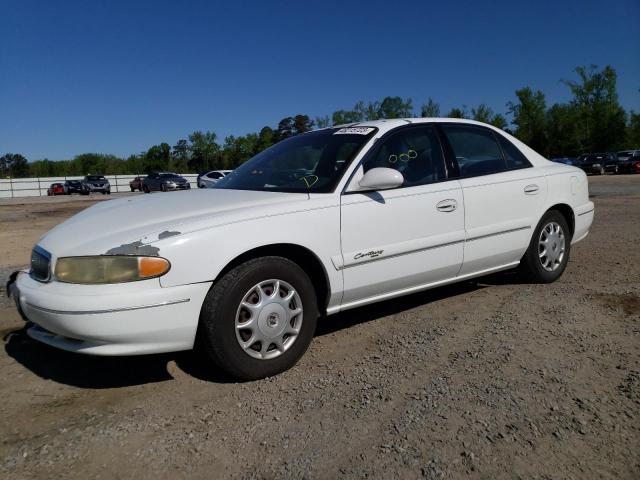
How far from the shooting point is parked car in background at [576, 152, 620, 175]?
3590 cm

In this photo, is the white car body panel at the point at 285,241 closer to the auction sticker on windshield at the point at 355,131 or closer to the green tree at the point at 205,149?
the auction sticker on windshield at the point at 355,131

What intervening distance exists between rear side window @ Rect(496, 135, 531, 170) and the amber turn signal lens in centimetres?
297

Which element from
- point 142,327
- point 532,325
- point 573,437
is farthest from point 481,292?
point 142,327

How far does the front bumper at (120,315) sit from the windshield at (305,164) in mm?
1075

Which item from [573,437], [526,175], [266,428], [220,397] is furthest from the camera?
[526,175]

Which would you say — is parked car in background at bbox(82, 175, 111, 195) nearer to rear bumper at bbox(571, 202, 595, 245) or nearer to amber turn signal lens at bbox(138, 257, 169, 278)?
rear bumper at bbox(571, 202, 595, 245)

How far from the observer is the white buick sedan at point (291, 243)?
252 cm

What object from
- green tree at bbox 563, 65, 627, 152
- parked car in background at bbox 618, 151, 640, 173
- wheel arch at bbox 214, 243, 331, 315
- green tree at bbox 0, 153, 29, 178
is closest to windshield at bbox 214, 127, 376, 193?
wheel arch at bbox 214, 243, 331, 315

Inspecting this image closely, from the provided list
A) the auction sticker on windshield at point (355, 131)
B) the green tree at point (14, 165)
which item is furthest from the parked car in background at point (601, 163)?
the green tree at point (14, 165)

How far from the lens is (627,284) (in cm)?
445

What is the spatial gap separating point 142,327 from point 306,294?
926mm

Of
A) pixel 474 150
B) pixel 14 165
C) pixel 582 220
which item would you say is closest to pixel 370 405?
pixel 474 150

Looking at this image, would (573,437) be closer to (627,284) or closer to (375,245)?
(375,245)

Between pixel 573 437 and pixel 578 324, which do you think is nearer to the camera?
pixel 573 437
